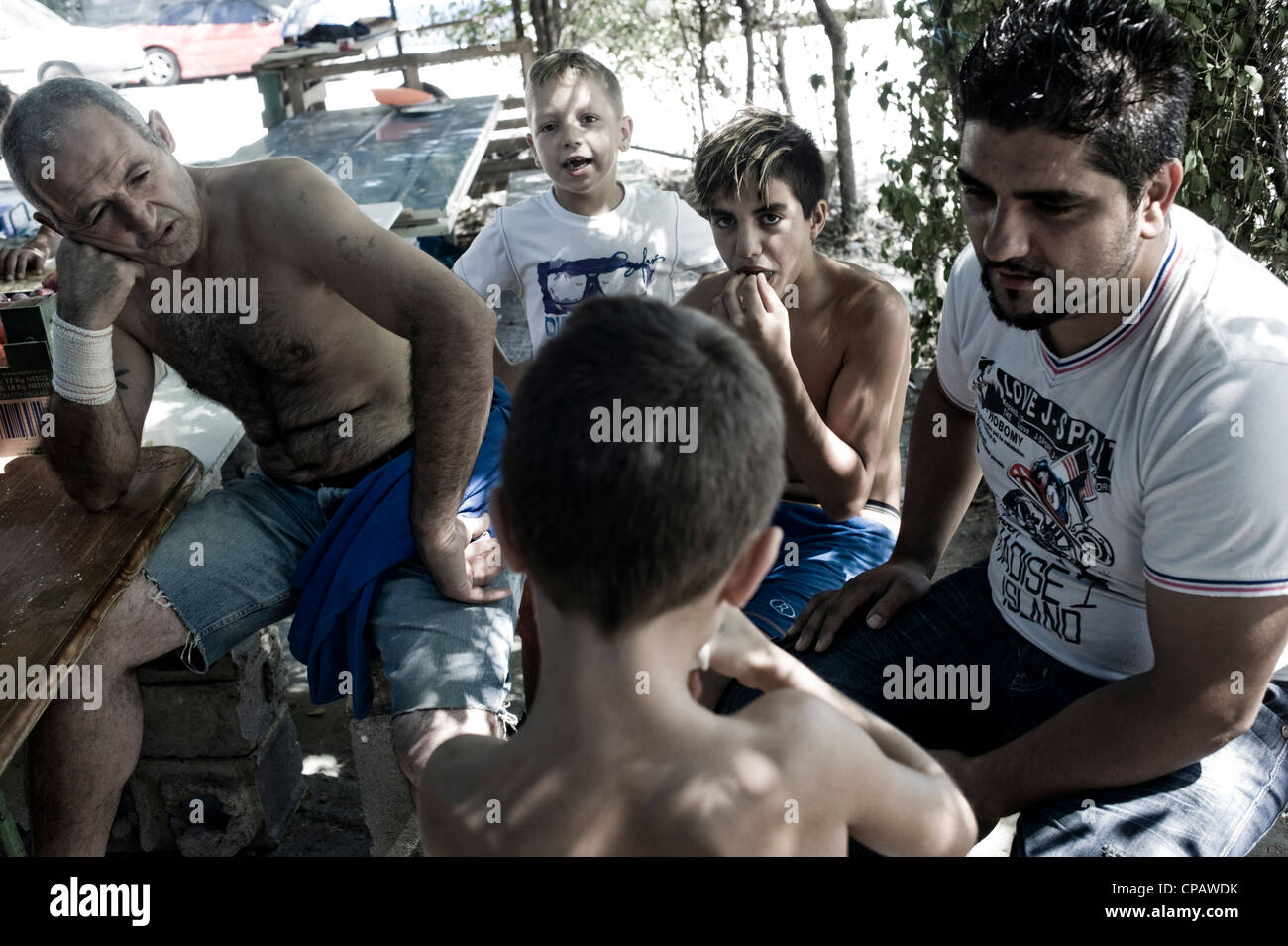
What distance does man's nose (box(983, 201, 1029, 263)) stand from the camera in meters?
2.01

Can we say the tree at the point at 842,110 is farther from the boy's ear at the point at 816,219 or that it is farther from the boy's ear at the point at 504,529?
the boy's ear at the point at 504,529

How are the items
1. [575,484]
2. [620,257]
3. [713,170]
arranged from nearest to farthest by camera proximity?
[575,484], [713,170], [620,257]

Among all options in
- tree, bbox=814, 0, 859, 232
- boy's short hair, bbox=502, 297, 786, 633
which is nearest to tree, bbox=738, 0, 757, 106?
tree, bbox=814, 0, 859, 232

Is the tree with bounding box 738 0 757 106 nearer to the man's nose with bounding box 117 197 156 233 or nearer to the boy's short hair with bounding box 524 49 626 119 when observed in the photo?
the boy's short hair with bounding box 524 49 626 119

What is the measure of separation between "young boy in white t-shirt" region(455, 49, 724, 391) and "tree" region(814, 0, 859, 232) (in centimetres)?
213

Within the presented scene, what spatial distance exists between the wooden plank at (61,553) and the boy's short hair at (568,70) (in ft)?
6.19

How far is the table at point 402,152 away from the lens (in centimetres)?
558

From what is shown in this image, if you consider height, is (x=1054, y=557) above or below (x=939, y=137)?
below

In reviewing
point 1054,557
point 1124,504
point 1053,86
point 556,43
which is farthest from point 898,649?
point 556,43

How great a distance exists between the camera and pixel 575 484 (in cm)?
131

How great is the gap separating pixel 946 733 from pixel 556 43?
783 centimetres

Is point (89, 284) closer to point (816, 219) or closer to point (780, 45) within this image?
point (816, 219)
